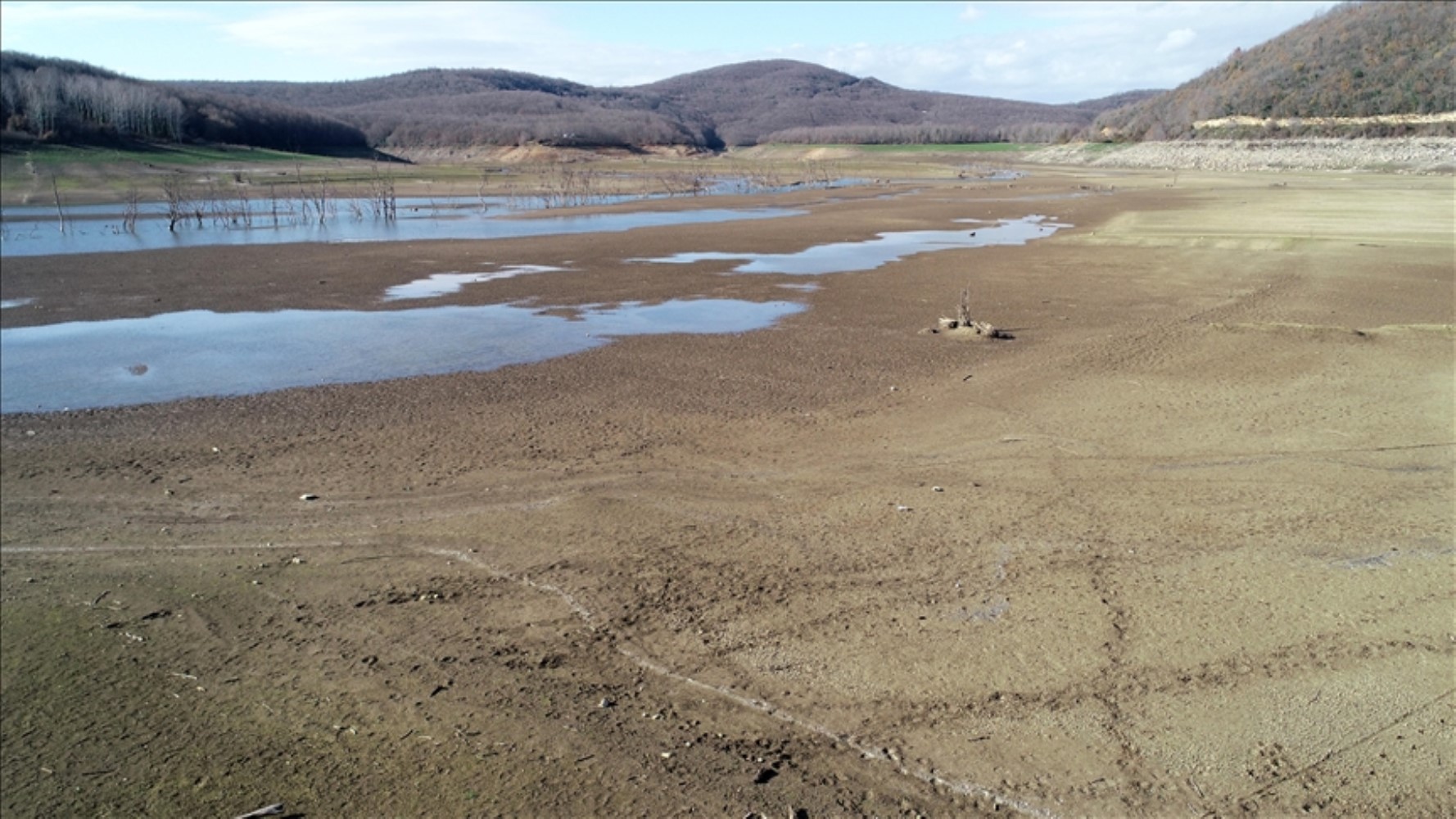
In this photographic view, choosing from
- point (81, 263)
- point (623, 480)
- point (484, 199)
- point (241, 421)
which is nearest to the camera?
point (623, 480)

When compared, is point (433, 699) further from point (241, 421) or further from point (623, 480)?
point (241, 421)

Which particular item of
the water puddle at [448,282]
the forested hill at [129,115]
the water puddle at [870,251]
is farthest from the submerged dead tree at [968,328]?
the forested hill at [129,115]

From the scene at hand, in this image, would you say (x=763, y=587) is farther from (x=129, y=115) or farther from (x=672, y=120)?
(x=672, y=120)

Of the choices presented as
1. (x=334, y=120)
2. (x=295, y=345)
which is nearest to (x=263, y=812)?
(x=295, y=345)

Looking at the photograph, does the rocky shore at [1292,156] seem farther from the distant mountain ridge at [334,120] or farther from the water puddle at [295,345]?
the distant mountain ridge at [334,120]

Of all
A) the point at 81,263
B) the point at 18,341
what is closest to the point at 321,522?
the point at 18,341

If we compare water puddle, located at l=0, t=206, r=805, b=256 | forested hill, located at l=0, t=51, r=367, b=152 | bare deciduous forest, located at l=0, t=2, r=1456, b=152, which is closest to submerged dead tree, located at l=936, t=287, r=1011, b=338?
water puddle, located at l=0, t=206, r=805, b=256
